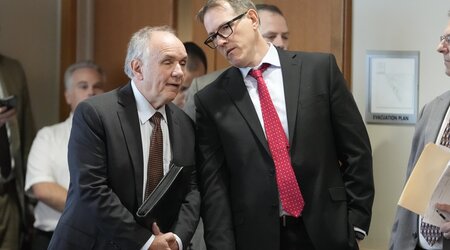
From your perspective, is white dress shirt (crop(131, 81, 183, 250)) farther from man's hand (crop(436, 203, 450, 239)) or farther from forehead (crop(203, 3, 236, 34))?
man's hand (crop(436, 203, 450, 239))

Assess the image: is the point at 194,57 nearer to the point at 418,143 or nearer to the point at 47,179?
the point at 47,179

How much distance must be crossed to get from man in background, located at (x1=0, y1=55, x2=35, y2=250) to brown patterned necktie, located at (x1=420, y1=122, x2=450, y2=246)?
6.73 feet

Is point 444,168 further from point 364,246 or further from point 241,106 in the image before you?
point 364,246

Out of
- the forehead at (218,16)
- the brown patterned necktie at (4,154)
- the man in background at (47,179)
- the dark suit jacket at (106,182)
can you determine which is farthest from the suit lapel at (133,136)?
the brown patterned necktie at (4,154)

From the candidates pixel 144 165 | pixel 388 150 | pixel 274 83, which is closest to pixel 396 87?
pixel 388 150

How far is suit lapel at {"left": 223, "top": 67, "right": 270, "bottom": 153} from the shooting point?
2066 mm

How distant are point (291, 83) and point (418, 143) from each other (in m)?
0.60

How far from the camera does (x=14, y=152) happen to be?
345 cm

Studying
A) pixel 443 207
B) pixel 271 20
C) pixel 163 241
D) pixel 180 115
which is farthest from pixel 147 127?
pixel 443 207

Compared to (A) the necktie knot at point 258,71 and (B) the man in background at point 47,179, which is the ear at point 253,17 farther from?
(B) the man in background at point 47,179

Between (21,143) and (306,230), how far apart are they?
6.97 feet

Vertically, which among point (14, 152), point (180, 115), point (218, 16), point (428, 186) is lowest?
point (14, 152)

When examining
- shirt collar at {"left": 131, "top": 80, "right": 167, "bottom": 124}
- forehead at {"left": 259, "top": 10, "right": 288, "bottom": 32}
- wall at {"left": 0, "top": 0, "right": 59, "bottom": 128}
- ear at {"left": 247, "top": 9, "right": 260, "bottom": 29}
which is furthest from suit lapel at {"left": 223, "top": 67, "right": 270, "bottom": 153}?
wall at {"left": 0, "top": 0, "right": 59, "bottom": 128}

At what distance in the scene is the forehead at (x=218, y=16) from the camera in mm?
2082
